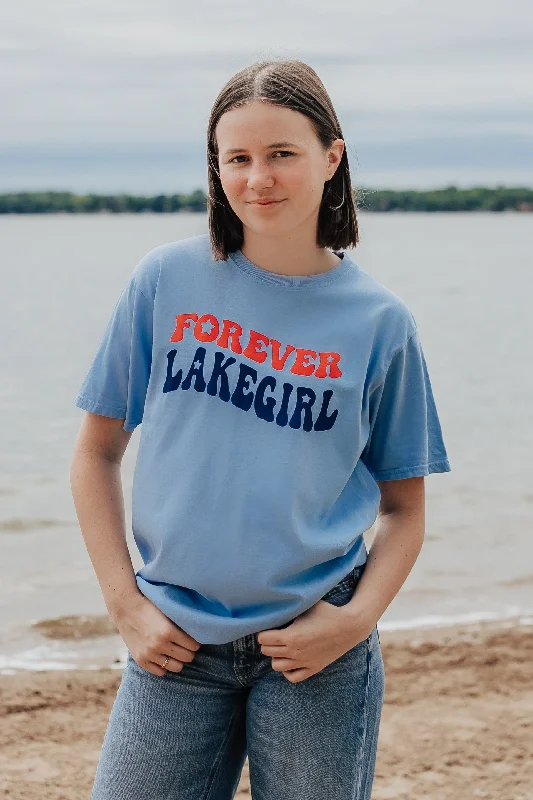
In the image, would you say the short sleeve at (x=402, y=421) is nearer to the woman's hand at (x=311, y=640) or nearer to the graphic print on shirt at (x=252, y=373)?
the graphic print on shirt at (x=252, y=373)

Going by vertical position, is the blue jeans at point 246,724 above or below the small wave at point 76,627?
above

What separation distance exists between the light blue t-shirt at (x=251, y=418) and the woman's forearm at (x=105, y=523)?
4cm

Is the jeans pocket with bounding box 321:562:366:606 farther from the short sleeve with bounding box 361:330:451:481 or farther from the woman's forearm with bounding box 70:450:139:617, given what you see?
the woman's forearm with bounding box 70:450:139:617

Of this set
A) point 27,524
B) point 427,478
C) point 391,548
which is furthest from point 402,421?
point 427,478

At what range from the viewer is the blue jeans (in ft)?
6.60

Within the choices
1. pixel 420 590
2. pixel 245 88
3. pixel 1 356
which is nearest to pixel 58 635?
pixel 420 590

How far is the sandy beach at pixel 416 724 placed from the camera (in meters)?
3.68

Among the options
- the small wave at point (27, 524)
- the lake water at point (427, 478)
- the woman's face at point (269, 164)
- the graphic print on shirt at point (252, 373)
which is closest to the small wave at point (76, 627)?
the lake water at point (427, 478)

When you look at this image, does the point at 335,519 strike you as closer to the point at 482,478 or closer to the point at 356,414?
the point at 356,414

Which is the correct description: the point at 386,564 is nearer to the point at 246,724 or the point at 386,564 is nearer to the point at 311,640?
the point at 311,640

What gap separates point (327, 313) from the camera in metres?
2.08

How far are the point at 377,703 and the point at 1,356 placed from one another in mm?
16865

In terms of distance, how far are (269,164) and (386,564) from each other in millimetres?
767

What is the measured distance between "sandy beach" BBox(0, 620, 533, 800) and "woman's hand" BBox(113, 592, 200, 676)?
1738mm
